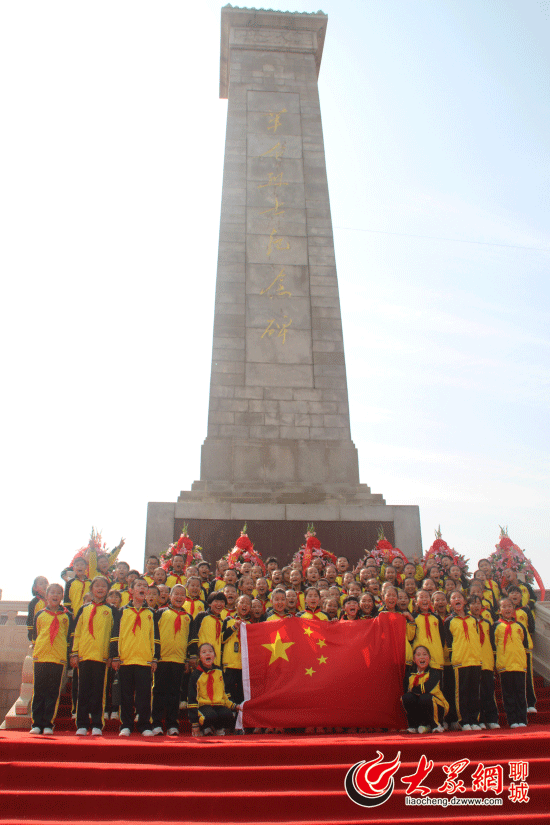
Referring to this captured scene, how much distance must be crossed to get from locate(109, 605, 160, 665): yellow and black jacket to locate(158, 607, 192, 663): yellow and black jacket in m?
0.10

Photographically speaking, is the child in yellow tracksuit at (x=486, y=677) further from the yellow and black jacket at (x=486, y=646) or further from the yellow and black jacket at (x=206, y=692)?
the yellow and black jacket at (x=206, y=692)

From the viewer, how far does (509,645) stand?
6750 mm

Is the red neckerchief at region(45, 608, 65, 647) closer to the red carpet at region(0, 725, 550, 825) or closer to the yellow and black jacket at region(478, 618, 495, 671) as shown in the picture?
the red carpet at region(0, 725, 550, 825)

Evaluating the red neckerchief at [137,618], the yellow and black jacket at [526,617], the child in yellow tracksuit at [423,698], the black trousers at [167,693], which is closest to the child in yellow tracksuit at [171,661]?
the black trousers at [167,693]

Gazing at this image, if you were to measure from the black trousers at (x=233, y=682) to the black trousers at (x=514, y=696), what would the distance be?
8.80 ft

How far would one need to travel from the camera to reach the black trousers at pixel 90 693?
621 cm

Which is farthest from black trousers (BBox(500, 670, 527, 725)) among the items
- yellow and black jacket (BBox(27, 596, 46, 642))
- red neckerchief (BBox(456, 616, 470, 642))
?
yellow and black jacket (BBox(27, 596, 46, 642))

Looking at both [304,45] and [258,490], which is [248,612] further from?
[304,45]

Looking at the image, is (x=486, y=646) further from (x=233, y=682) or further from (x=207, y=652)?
(x=207, y=652)

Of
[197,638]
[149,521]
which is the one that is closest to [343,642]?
[197,638]

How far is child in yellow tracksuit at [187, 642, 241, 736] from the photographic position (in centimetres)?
612

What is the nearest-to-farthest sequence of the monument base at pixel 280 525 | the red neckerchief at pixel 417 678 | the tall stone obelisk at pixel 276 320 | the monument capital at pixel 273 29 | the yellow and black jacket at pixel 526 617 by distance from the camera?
1. the red neckerchief at pixel 417 678
2. the yellow and black jacket at pixel 526 617
3. the monument base at pixel 280 525
4. the tall stone obelisk at pixel 276 320
5. the monument capital at pixel 273 29

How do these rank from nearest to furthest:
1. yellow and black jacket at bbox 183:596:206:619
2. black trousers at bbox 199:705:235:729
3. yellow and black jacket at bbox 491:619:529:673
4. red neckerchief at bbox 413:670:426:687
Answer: black trousers at bbox 199:705:235:729 → red neckerchief at bbox 413:670:426:687 → yellow and black jacket at bbox 491:619:529:673 → yellow and black jacket at bbox 183:596:206:619

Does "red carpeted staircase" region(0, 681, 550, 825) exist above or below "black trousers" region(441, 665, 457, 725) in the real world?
below
